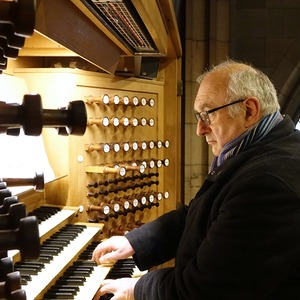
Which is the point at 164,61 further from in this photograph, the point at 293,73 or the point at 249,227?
the point at 249,227

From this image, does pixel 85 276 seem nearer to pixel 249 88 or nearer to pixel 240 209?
pixel 240 209

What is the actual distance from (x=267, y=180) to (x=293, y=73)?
12.0ft

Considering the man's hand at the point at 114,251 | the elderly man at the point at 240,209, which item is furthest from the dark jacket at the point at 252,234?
the man's hand at the point at 114,251

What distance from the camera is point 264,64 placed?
15.5 feet

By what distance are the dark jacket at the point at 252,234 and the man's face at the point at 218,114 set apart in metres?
0.12

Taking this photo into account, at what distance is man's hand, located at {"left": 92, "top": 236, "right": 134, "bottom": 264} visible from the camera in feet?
6.40

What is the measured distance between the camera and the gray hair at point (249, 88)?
5.28ft

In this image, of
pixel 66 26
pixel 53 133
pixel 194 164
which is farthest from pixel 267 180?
pixel 194 164

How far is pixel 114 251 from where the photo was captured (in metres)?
1.98

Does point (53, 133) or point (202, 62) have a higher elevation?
point (202, 62)

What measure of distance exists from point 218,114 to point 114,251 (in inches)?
30.6

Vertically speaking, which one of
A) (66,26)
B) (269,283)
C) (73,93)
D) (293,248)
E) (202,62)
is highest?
(202,62)

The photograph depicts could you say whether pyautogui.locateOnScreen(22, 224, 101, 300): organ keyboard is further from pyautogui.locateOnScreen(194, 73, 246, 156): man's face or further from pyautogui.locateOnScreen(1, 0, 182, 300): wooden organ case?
pyautogui.locateOnScreen(194, 73, 246, 156): man's face

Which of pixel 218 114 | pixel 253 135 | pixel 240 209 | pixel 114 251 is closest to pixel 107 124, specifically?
pixel 114 251
